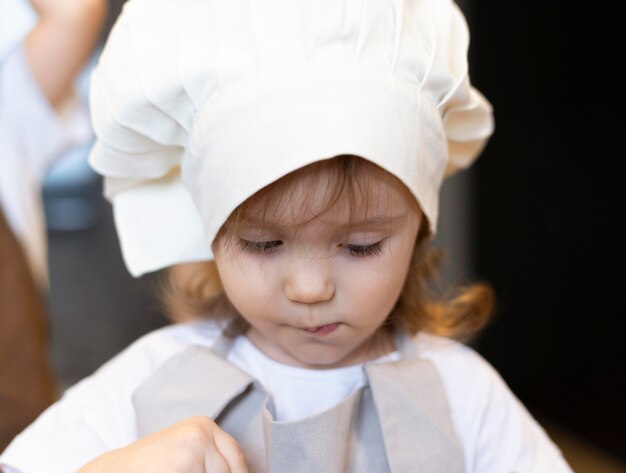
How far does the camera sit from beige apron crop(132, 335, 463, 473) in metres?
0.77

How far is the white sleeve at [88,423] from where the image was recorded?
0.81m

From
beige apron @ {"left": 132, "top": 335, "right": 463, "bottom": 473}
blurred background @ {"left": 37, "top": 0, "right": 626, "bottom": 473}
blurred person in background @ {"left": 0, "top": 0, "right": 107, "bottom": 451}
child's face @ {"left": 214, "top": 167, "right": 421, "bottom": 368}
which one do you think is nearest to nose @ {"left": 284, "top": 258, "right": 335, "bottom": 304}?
child's face @ {"left": 214, "top": 167, "right": 421, "bottom": 368}

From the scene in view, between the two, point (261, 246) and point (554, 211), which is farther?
point (554, 211)

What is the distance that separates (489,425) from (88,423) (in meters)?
0.37

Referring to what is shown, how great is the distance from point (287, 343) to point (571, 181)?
139 cm

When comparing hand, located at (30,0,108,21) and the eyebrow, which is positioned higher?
hand, located at (30,0,108,21)

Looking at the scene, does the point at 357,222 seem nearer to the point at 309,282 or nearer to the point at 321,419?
the point at 309,282

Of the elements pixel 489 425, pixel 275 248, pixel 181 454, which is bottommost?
pixel 489 425

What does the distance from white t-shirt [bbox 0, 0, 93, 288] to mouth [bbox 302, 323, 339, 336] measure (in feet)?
1.94

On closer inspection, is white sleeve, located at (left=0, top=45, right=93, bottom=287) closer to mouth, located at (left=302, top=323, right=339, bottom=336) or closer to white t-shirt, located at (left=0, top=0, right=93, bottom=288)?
white t-shirt, located at (left=0, top=0, right=93, bottom=288)

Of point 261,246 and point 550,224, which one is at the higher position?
point 261,246

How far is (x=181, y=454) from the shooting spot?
2.23 ft

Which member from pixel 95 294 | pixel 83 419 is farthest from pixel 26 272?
pixel 95 294

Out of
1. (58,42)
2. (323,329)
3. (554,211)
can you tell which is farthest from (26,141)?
(554,211)
